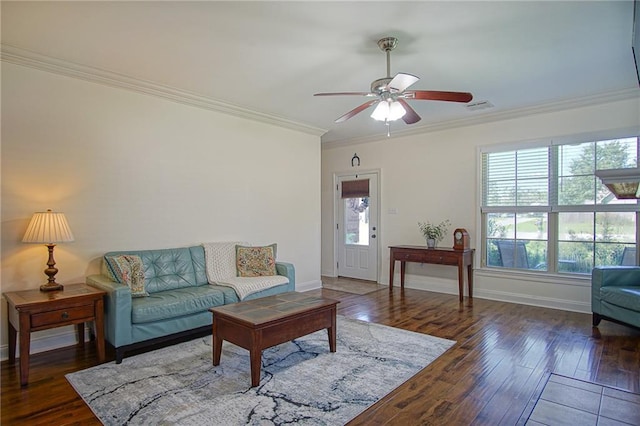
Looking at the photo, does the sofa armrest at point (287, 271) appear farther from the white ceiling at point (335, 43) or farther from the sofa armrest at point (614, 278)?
the sofa armrest at point (614, 278)

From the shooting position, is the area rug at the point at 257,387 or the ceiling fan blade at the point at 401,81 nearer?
the area rug at the point at 257,387

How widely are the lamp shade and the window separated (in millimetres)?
5287

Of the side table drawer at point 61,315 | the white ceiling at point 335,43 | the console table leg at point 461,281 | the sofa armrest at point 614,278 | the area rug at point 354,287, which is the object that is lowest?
the area rug at point 354,287

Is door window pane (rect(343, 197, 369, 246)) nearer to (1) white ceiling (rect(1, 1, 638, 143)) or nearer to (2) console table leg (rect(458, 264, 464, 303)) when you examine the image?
(2) console table leg (rect(458, 264, 464, 303))

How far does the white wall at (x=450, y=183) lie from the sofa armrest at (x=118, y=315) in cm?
446

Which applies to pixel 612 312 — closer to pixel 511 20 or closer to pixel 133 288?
pixel 511 20

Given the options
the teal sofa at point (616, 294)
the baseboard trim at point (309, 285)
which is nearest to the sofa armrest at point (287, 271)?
the baseboard trim at point (309, 285)

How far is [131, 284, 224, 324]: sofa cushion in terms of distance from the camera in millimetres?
3154

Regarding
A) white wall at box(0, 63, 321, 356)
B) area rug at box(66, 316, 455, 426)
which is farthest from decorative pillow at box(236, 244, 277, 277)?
area rug at box(66, 316, 455, 426)

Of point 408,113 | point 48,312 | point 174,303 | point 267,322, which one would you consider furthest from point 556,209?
point 48,312

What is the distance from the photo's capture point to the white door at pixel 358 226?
6.70m

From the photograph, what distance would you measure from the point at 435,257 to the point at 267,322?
11.5 feet

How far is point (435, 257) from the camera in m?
5.44

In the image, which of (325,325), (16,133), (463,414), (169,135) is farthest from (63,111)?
(463,414)
